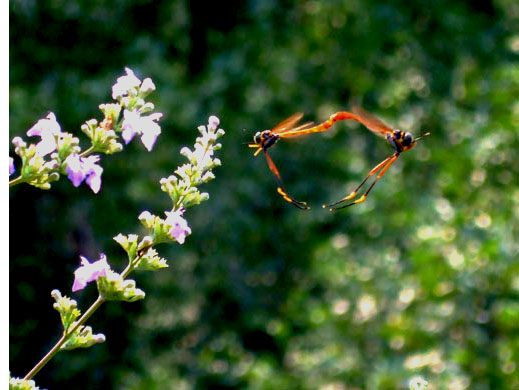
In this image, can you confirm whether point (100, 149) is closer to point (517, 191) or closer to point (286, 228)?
point (517, 191)

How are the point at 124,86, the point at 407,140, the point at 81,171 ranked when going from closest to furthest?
the point at 81,171
the point at 124,86
the point at 407,140

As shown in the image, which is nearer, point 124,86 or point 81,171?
point 81,171

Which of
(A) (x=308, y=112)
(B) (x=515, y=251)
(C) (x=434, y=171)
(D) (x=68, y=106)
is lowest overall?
(B) (x=515, y=251)

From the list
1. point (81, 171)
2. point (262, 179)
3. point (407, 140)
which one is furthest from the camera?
point (262, 179)

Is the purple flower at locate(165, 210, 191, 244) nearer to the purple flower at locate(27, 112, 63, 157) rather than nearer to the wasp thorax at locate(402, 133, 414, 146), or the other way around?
the purple flower at locate(27, 112, 63, 157)

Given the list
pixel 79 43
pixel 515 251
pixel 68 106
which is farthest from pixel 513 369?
pixel 79 43

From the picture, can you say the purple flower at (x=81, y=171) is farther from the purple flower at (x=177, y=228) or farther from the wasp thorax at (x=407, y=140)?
the wasp thorax at (x=407, y=140)

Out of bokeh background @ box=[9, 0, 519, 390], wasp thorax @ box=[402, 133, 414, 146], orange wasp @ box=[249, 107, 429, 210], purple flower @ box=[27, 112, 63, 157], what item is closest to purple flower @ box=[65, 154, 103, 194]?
purple flower @ box=[27, 112, 63, 157]

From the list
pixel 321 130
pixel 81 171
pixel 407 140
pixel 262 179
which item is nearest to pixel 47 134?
pixel 81 171

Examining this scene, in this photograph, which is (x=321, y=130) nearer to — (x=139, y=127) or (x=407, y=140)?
(x=407, y=140)
